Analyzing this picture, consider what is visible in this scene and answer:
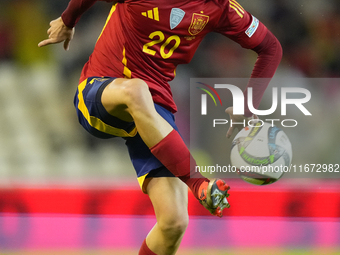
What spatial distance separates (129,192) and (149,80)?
112 centimetres

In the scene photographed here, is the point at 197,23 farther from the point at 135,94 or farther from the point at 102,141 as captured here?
the point at 102,141

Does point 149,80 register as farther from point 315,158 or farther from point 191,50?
point 315,158

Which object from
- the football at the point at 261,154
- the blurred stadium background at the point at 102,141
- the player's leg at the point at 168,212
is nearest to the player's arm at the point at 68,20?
the player's leg at the point at 168,212

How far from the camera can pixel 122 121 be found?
108 centimetres

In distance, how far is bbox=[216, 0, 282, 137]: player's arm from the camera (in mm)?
1317

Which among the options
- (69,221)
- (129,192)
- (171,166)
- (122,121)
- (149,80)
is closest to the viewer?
(171,166)

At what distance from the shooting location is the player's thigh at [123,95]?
2.99ft

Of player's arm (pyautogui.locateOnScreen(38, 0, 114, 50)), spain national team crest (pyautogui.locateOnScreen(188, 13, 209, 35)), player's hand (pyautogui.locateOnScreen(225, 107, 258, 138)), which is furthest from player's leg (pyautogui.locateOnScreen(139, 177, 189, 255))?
player's arm (pyautogui.locateOnScreen(38, 0, 114, 50))

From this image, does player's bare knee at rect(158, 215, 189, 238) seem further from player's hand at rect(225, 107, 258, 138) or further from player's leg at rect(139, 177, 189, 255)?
player's hand at rect(225, 107, 258, 138)

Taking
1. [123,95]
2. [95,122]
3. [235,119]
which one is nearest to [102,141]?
[235,119]

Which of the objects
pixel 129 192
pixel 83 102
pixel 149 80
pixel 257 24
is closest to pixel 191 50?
pixel 149 80

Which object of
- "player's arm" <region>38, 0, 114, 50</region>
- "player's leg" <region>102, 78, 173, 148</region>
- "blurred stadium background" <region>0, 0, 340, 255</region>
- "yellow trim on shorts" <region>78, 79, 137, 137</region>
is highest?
"player's arm" <region>38, 0, 114, 50</region>

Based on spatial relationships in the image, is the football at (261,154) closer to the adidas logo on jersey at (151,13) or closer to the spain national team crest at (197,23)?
the spain national team crest at (197,23)

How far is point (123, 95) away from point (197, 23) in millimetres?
429
